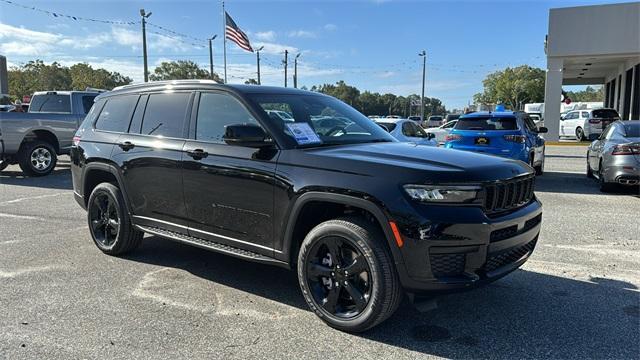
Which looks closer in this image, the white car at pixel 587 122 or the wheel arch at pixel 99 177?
the wheel arch at pixel 99 177

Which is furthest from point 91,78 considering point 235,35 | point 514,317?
point 514,317

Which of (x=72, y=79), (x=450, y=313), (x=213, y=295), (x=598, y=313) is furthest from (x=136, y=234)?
(x=72, y=79)

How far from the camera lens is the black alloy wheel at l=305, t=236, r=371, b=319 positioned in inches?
139

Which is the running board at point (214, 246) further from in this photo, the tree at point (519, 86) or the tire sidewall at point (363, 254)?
the tree at point (519, 86)

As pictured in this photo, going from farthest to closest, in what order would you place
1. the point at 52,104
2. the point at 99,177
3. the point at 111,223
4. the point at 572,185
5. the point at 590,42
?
the point at 590,42
the point at 52,104
the point at 572,185
the point at 99,177
the point at 111,223

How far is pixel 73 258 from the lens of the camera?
214 inches

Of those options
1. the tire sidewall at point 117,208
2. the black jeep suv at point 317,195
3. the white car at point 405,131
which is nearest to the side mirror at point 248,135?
the black jeep suv at point 317,195

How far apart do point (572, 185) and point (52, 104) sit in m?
12.6

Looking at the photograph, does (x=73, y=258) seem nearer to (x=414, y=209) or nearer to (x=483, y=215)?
(x=414, y=209)

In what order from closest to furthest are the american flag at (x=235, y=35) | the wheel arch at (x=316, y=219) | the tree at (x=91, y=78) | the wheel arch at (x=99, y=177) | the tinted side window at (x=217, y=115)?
the wheel arch at (x=316, y=219)
the tinted side window at (x=217, y=115)
the wheel arch at (x=99, y=177)
the american flag at (x=235, y=35)
the tree at (x=91, y=78)

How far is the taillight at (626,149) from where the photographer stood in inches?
340

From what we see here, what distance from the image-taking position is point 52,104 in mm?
13094

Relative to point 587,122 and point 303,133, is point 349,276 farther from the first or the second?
point 587,122

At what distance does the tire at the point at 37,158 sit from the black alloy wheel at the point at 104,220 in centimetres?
800
